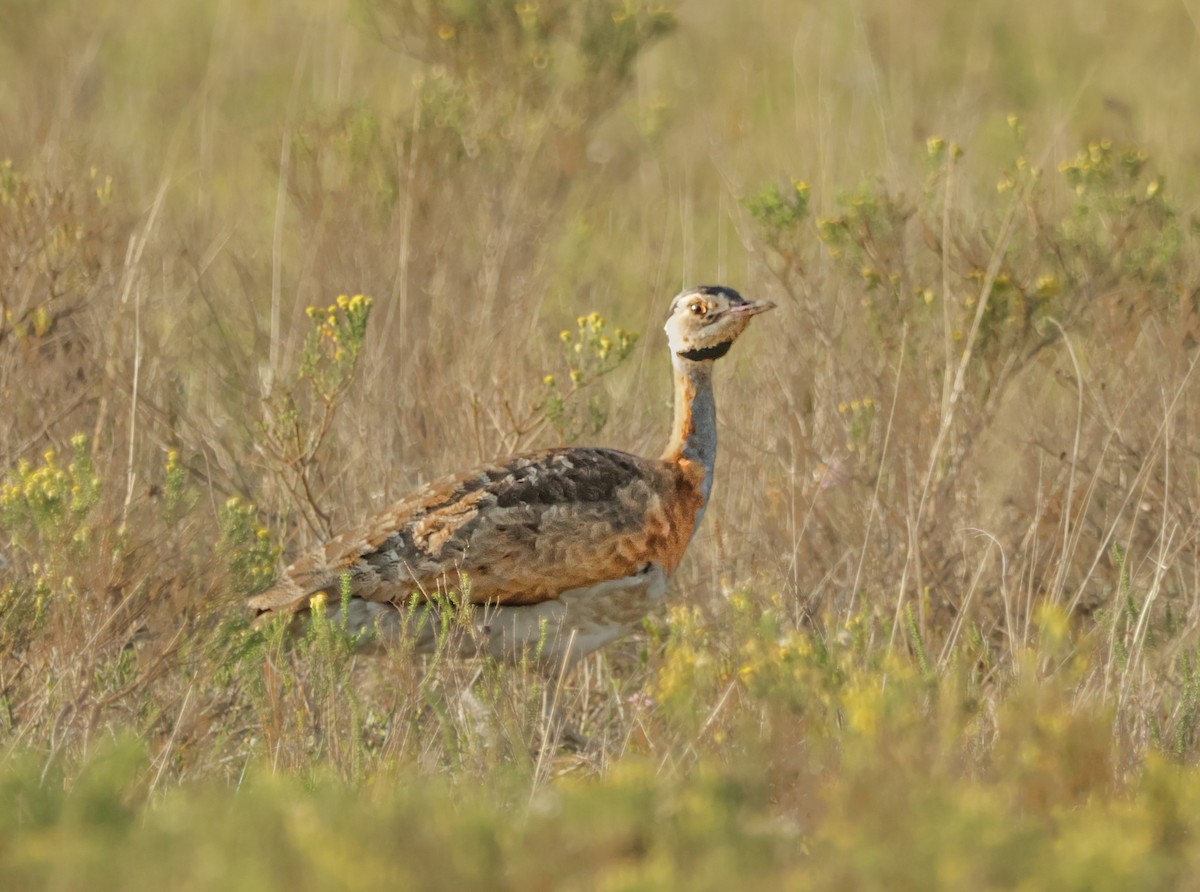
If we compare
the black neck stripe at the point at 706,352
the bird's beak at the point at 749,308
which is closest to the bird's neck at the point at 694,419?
the black neck stripe at the point at 706,352

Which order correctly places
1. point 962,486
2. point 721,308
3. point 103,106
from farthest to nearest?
point 103,106 → point 962,486 → point 721,308

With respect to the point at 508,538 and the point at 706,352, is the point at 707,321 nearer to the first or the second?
the point at 706,352

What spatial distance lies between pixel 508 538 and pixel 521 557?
6 centimetres

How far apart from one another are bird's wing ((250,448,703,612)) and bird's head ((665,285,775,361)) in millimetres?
461

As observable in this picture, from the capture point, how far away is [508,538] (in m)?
4.42

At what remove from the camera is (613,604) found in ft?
15.0

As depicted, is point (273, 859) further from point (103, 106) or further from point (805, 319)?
point (103, 106)

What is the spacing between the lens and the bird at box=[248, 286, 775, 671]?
4.34 m

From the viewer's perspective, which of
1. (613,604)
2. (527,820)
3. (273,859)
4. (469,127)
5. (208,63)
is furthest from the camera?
(208,63)

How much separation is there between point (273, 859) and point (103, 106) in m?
7.84

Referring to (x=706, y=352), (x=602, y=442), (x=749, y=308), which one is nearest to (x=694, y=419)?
(x=706, y=352)

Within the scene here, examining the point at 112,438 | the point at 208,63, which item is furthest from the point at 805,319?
the point at 208,63

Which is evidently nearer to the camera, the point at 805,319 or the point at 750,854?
the point at 750,854

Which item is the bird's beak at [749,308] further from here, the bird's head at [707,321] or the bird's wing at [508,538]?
the bird's wing at [508,538]
